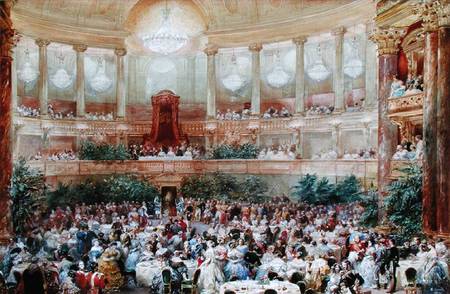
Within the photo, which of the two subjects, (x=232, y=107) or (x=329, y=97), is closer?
(x=329, y=97)

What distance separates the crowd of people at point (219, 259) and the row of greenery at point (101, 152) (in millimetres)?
5523

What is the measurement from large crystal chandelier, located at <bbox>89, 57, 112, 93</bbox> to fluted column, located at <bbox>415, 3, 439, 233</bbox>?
609 inches

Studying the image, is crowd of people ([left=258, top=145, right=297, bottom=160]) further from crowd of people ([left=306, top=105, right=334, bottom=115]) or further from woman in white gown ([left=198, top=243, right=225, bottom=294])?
woman in white gown ([left=198, top=243, right=225, bottom=294])

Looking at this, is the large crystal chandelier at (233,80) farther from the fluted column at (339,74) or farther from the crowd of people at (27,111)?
the crowd of people at (27,111)

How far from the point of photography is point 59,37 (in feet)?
75.1

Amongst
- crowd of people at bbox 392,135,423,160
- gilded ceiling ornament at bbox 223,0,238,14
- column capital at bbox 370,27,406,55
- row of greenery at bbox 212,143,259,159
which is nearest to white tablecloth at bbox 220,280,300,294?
crowd of people at bbox 392,135,423,160

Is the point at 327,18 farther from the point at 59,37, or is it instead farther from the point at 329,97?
the point at 59,37

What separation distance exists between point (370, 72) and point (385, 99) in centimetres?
A: 572

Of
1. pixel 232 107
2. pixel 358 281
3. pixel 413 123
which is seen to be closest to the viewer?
pixel 358 281

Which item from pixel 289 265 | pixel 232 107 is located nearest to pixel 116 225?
pixel 289 265

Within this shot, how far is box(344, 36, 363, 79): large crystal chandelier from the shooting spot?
67.7ft

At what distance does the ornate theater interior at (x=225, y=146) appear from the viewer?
12375mm

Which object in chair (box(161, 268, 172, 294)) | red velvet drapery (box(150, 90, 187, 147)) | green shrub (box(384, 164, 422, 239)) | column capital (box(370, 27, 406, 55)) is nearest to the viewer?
chair (box(161, 268, 172, 294))

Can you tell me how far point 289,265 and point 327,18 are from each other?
12641 millimetres
